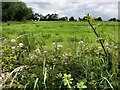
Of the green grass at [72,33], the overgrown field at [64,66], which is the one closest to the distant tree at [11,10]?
the green grass at [72,33]

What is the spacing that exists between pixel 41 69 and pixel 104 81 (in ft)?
1.52

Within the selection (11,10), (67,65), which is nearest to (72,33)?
(11,10)

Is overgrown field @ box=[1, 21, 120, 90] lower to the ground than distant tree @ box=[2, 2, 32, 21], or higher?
lower

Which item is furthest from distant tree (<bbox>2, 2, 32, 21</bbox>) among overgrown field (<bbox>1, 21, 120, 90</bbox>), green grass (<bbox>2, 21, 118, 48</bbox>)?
overgrown field (<bbox>1, 21, 120, 90</bbox>)

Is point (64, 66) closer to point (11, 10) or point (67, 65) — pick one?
point (67, 65)

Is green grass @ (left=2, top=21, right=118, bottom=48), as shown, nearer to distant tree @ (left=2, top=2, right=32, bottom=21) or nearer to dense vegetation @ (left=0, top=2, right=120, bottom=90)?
dense vegetation @ (left=0, top=2, right=120, bottom=90)

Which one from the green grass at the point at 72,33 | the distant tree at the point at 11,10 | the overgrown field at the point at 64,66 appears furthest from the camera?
the distant tree at the point at 11,10

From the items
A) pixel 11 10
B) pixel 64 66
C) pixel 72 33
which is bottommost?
pixel 72 33

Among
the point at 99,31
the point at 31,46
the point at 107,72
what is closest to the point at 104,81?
the point at 107,72

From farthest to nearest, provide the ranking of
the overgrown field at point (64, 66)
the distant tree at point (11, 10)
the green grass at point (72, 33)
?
the distant tree at point (11, 10)
the green grass at point (72, 33)
the overgrown field at point (64, 66)

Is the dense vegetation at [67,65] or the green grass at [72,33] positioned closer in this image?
the dense vegetation at [67,65]

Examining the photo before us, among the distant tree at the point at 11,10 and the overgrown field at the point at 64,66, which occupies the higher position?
the distant tree at the point at 11,10

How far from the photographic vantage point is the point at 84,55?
2787 millimetres

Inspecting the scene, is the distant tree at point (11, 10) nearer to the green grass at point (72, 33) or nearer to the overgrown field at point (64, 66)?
the green grass at point (72, 33)
